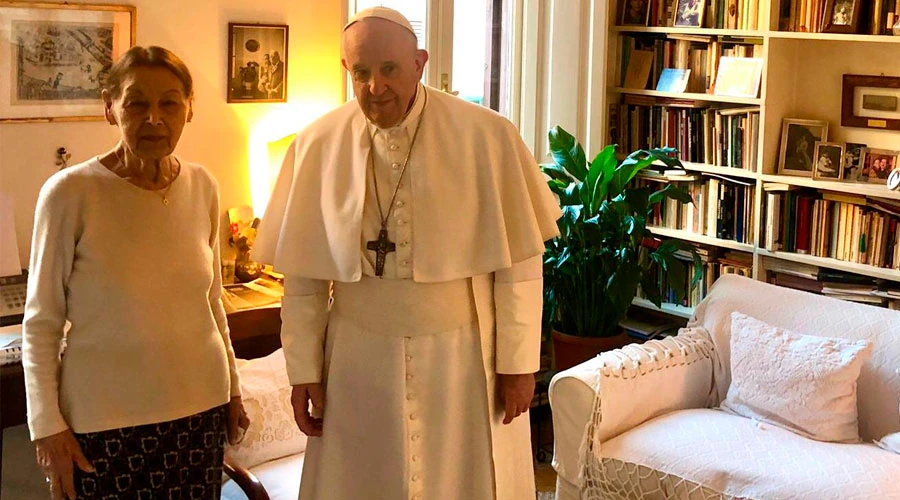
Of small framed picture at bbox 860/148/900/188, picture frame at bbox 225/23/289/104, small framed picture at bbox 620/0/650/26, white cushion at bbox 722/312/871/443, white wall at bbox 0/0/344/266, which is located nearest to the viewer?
white cushion at bbox 722/312/871/443

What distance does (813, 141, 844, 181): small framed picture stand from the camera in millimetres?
3723

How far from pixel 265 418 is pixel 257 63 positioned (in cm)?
137

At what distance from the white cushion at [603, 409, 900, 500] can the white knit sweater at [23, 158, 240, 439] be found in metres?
1.37

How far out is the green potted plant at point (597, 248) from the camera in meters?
3.66

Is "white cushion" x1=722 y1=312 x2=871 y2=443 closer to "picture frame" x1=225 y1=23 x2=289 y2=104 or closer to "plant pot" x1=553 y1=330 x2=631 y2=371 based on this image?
"plant pot" x1=553 y1=330 x2=631 y2=371

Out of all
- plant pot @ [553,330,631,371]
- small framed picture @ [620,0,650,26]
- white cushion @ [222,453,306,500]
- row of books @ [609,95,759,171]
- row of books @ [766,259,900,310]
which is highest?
small framed picture @ [620,0,650,26]

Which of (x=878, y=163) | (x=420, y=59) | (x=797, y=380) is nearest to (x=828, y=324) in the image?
(x=797, y=380)

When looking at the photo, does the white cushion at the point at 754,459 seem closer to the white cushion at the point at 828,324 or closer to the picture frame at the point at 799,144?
the white cushion at the point at 828,324

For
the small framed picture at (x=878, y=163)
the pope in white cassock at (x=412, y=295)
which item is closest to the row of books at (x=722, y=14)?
the small framed picture at (x=878, y=163)

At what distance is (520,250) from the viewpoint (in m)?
2.10

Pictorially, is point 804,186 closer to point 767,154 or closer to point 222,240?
point 767,154

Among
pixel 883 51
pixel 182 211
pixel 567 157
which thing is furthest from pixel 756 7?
pixel 182 211

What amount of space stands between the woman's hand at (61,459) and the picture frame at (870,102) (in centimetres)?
294

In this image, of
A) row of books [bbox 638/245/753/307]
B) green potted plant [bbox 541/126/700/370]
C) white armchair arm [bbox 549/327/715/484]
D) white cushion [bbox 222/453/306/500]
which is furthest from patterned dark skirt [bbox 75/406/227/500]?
row of books [bbox 638/245/753/307]
